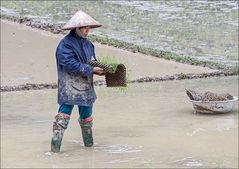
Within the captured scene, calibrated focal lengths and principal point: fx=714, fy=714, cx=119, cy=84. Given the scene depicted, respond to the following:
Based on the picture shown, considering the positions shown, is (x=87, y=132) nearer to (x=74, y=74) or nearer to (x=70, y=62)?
(x=74, y=74)

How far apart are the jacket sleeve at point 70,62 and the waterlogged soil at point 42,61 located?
4.05 m

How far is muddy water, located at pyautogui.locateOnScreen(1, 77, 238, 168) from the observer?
22.7ft

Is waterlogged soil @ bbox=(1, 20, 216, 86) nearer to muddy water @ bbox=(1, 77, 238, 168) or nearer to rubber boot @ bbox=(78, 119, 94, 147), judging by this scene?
muddy water @ bbox=(1, 77, 238, 168)

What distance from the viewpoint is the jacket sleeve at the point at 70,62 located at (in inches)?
280

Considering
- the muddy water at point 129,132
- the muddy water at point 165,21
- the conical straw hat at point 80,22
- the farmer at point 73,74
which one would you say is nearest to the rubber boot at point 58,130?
the farmer at point 73,74

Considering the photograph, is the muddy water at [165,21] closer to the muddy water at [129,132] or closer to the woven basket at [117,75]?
the muddy water at [129,132]

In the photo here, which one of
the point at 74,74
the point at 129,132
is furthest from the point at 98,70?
the point at 129,132

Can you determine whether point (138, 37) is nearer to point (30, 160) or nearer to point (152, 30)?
point (152, 30)

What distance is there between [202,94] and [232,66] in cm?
390

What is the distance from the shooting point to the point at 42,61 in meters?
12.7

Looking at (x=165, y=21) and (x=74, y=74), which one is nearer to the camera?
(x=74, y=74)

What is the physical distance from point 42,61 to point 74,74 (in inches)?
218

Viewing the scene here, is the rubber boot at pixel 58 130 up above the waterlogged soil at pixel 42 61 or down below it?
above

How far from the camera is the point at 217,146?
7457 millimetres
